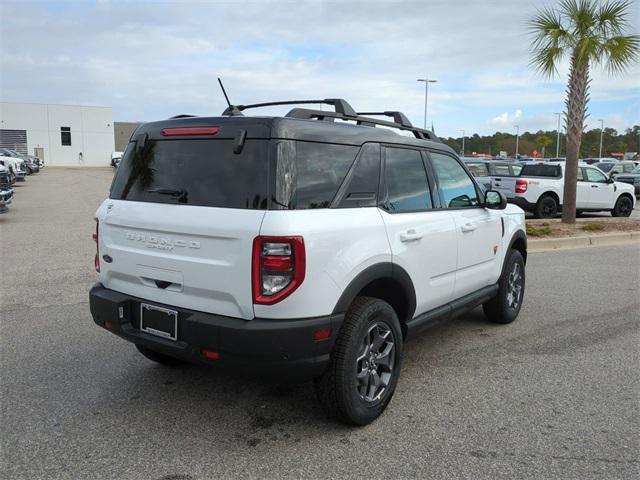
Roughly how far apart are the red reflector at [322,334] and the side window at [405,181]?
1060mm

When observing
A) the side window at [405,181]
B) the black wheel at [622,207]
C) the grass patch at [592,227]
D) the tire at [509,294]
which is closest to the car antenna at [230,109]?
the side window at [405,181]

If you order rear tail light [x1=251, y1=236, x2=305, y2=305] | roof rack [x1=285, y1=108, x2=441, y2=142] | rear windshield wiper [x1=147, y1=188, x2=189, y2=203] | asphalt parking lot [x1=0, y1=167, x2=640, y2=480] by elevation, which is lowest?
asphalt parking lot [x1=0, y1=167, x2=640, y2=480]

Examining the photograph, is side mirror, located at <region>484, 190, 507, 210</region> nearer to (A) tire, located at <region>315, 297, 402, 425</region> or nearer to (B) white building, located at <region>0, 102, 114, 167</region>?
(A) tire, located at <region>315, 297, 402, 425</region>

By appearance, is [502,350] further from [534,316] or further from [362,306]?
[362,306]

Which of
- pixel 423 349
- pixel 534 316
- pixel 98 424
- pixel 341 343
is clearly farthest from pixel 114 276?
pixel 534 316

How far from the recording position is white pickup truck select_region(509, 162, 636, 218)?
1498cm

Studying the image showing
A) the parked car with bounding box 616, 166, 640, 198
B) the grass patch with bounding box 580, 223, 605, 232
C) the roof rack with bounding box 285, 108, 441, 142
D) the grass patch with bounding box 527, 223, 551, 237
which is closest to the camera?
the roof rack with bounding box 285, 108, 441, 142

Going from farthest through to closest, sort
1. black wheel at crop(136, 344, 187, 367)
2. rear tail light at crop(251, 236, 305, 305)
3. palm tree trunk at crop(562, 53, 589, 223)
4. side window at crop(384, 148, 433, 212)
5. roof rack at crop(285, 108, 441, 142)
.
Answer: palm tree trunk at crop(562, 53, 589, 223)
black wheel at crop(136, 344, 187, 367)
side window at crop(384, 148, 433, 212)
roof rack at crop(285, 108, 441, 142)
rear tail light at crop(251, 236, 305, 305)

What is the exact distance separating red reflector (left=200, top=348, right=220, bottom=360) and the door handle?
1451mm

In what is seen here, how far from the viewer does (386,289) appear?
3.78m

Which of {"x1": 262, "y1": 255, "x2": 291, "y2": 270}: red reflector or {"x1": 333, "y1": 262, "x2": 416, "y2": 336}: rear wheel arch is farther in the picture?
{"x1": 333, "y1": 262, "x2": 416, "y2": 336}: rear wheel arch

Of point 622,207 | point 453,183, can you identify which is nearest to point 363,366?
point 453,183

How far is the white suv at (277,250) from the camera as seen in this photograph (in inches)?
118

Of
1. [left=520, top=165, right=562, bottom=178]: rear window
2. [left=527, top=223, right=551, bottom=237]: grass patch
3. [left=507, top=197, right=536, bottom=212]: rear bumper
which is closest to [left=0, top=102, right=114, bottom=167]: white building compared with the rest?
[left=520, top=165, right=562, bottom=178]: rear window
